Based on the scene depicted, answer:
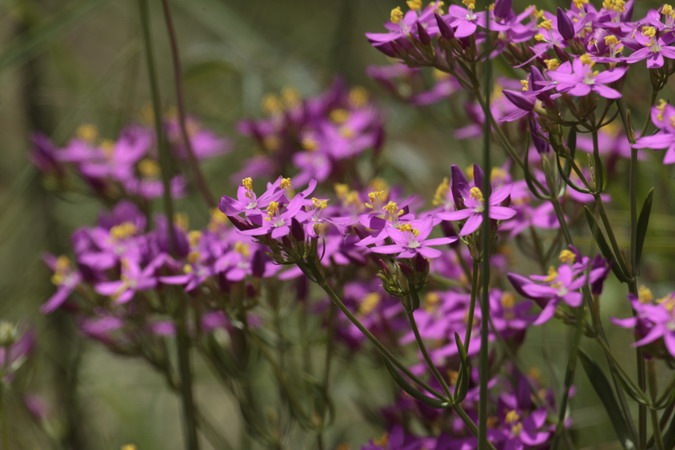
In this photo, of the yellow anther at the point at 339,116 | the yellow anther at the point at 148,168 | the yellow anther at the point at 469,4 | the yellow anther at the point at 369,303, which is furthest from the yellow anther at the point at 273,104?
the yellow anther at the point at 469,4

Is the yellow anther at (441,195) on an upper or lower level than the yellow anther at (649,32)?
lower

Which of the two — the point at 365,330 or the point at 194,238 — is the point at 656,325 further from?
the point at 194,238

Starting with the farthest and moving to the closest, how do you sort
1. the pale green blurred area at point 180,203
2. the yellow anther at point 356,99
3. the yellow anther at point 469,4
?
the yellow anther at point 356,99
the pale green blurred area at point 180,203
the yellow anther at point 469,4

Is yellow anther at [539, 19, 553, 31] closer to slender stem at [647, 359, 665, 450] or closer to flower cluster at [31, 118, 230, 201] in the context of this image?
slender stem at [647, 359, 665, 450]

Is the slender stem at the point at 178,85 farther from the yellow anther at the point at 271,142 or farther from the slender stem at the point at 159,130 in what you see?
the yellow anther at the point at 271,142

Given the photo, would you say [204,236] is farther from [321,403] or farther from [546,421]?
[546,421]

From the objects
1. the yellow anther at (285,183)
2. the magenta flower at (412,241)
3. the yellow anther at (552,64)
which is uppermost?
the yellow anther at (552,64)

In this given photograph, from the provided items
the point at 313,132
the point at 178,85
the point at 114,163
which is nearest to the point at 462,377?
the point at 178,85

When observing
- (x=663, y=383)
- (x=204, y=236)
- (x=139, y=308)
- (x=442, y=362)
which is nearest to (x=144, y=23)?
(x=204, y=236)
